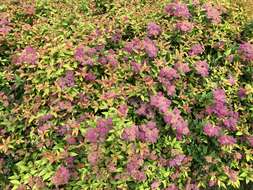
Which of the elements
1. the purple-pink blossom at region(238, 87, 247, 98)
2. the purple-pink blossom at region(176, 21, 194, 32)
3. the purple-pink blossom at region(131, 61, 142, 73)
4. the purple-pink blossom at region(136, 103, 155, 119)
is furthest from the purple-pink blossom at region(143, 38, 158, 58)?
the purple-pink blossom at region(238, 87, 247, 98)

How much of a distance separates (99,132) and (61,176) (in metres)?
0.45

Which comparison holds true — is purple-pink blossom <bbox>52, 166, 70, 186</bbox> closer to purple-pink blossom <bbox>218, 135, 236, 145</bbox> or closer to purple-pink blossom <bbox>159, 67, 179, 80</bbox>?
purple-pink blossom <bbox>159, 67, 179, 80</bbox>

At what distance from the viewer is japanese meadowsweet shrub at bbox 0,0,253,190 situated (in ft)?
12.5

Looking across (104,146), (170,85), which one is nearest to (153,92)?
(170,85)

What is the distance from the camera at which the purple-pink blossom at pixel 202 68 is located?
4.22 metres

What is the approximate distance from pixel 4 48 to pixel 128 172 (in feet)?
5.55

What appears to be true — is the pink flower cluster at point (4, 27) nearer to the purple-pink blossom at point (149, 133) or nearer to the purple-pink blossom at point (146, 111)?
the purple-pink blossom at point (146, 111)

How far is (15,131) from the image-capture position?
410 centimetres

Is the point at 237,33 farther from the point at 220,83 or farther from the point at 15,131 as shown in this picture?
the point at 15,131

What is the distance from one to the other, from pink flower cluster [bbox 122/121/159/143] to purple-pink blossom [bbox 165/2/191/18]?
1.17m

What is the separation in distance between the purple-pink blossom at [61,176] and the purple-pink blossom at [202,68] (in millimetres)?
1439

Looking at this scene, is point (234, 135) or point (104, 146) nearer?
point (104, 146)

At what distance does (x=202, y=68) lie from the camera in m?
4.24

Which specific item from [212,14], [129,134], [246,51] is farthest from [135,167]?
[212,14]
